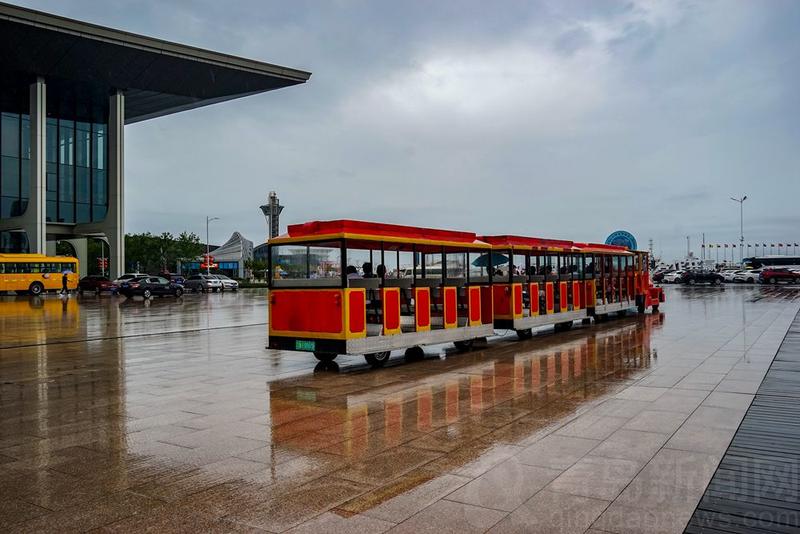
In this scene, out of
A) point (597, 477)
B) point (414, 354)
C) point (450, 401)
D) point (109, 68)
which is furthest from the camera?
point (109, 68)

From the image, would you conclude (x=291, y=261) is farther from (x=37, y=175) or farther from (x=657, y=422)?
(x=37, y=175)

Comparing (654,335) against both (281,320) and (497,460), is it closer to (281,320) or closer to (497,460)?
(281,320)

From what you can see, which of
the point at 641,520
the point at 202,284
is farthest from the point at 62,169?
the point at 641,520

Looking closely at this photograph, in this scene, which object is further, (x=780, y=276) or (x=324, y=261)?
(x=780, y=276)

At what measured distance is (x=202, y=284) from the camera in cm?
5766

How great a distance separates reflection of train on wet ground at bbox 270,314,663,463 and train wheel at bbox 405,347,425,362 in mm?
744

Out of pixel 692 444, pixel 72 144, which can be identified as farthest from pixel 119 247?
pixel 692 444

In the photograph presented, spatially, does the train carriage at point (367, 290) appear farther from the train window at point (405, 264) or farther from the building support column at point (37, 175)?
the building support column at point (37, 175)

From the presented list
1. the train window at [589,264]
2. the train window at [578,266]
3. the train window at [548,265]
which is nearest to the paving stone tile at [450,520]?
the train window at [548,265]

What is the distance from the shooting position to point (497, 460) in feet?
18.5

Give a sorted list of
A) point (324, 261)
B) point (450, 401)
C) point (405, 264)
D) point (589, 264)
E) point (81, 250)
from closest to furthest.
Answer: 1. point (450, 401)
2. point (324, 261)
3. point (405, 264)
4. point (589, 264)
5. point (81, 250)

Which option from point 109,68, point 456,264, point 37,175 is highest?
point 109,68

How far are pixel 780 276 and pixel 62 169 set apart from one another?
2577 inches

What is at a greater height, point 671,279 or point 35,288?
point 35,288
